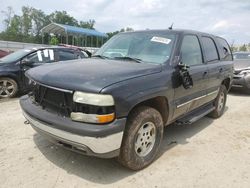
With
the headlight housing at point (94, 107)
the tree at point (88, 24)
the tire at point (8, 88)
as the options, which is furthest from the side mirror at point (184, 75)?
the tree at point (88, 24)

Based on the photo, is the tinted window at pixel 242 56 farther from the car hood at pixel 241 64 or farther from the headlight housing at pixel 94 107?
the headlight housing at pixel 94 107

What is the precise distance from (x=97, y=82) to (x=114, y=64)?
2.81ft

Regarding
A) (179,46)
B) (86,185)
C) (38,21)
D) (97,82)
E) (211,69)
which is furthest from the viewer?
(38,21)

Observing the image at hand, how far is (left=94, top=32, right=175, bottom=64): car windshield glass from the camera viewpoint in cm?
386

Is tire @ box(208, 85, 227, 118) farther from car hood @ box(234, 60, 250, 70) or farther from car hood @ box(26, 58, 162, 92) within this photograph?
car hood @ box(234, 60, 250, 70)

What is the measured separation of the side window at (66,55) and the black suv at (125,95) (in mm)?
3789

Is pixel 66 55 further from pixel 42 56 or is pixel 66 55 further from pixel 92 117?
pixel 92 117

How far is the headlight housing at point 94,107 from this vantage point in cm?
272

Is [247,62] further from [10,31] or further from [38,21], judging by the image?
[38,21]

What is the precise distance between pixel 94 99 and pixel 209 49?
129 inches

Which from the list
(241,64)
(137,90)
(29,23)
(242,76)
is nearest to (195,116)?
(137,90)

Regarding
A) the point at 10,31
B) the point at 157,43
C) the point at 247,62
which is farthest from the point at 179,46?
the point at 10,31

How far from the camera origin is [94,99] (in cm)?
272

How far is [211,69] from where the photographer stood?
193 inches
